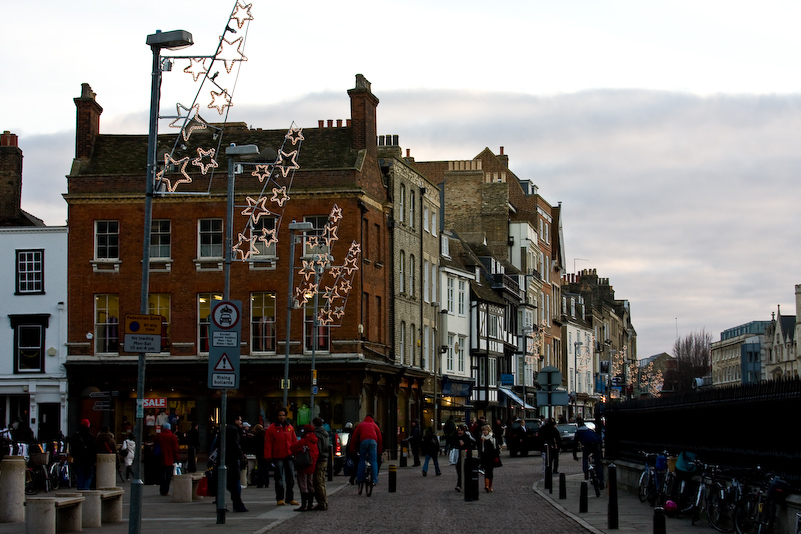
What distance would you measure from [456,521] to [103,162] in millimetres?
33581

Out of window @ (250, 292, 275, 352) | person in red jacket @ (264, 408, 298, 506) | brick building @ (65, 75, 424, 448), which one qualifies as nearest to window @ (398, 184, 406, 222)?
brick building @ (65, 75, 424, 448)

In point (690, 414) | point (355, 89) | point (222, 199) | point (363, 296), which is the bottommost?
point (690, 414)

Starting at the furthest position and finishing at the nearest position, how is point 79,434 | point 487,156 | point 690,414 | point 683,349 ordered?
point 683,349 < point 487,156 < point 79,434 < point 690,414

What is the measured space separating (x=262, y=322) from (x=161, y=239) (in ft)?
18.7

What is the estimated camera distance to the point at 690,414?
21.6 meters

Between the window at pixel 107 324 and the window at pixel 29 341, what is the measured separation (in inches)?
83.6

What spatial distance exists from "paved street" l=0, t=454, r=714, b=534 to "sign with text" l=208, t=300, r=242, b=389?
2.43m

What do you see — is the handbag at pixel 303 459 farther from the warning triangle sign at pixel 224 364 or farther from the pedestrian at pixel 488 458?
the pedestrian at pixel 488 458

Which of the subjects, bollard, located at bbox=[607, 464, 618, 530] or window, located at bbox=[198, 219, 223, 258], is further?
window, located at bbox=[198, 219, 223, 258]

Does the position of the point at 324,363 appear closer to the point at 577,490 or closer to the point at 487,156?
the point at 577,490

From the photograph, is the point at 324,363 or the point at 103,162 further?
the point at 103,162

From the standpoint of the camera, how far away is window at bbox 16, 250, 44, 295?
4744 cm

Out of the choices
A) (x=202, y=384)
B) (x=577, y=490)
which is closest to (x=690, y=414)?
(x=577, y=490)

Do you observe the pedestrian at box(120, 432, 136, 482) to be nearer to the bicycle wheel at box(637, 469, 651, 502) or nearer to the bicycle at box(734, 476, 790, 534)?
the bicycle wheel at box(637, 469, 651, 502)
